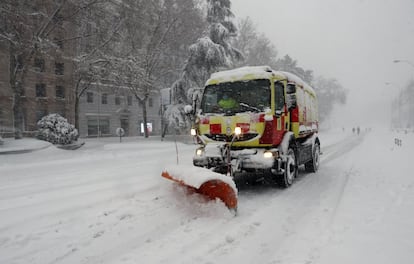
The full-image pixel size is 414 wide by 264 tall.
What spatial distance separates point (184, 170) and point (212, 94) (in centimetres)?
292

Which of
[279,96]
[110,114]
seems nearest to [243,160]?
[279,96]

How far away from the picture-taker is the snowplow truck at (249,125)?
7.30 metres

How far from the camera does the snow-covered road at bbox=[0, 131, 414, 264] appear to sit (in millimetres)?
4074

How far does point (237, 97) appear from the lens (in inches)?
312

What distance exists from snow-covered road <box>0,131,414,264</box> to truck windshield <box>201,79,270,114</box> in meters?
2.03

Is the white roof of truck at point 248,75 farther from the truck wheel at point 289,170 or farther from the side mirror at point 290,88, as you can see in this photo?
the truck wheel at point 289,170

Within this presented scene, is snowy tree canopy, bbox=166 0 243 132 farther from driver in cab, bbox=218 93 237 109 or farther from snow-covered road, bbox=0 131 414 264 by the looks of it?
snow-covered road, bbox=0 131 414 264

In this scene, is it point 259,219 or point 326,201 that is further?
point 326,201

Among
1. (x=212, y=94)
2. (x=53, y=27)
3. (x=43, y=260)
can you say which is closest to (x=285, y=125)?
(x=212, y=94)

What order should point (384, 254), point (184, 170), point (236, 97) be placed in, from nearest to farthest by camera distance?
point (384, 254) < point (184, 170) < point (236, 97)

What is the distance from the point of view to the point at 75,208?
6.33m

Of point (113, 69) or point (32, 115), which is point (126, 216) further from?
point (32, 115)

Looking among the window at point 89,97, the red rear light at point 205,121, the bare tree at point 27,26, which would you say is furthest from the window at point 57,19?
the window at point 89,97

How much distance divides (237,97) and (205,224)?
12.0ft
